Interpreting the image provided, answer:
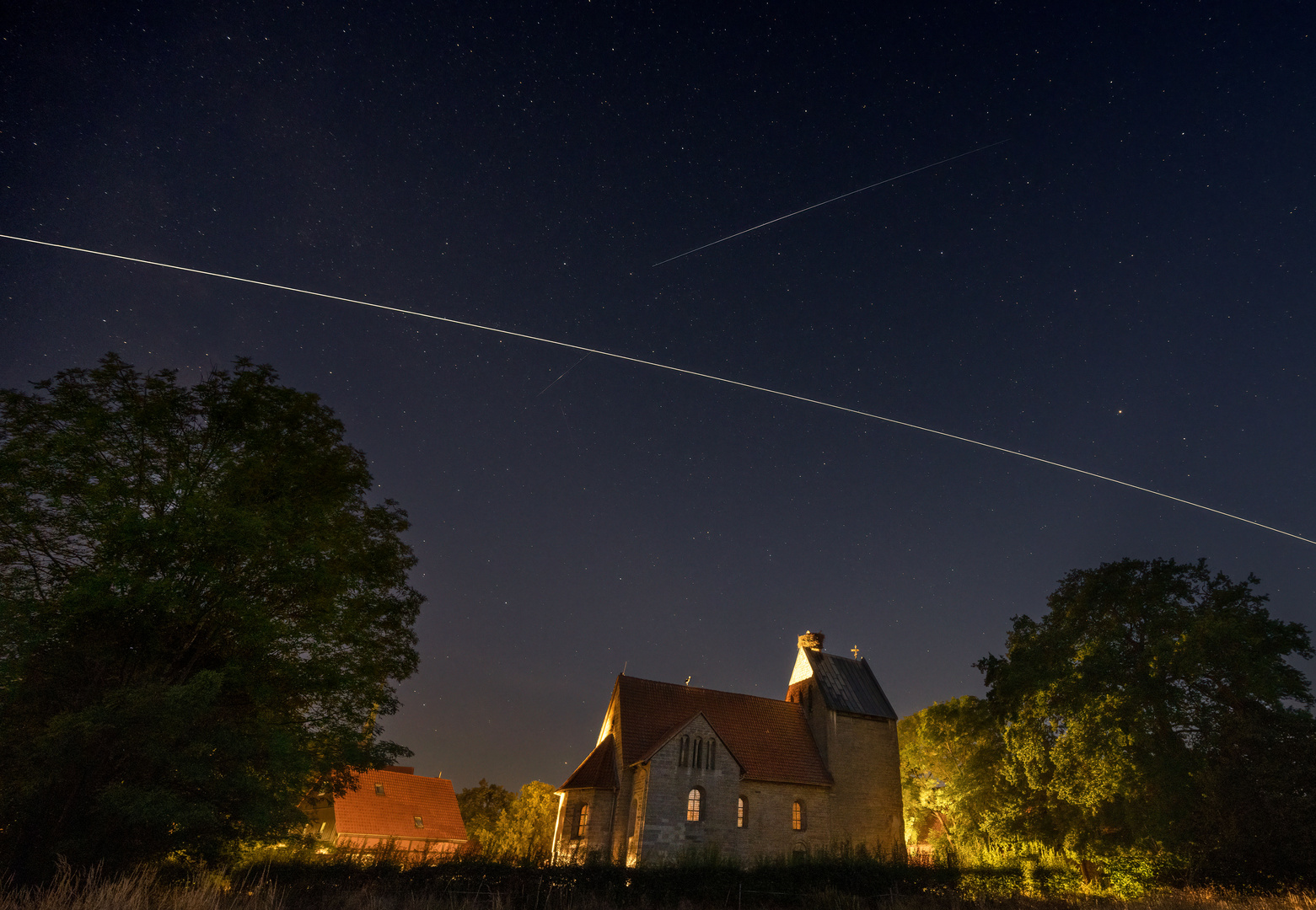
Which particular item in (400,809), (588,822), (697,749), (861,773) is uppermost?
(697,749)

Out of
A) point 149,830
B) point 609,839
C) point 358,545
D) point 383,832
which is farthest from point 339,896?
point 383,832

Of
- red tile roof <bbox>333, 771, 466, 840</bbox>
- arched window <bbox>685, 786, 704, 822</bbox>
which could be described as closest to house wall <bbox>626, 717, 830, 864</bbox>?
arched window <bbox>685, 786, 704, 822</bbox>

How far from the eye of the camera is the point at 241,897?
45.8 ft

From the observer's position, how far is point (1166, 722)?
1037 inches

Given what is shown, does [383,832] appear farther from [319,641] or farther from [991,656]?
[991,656]

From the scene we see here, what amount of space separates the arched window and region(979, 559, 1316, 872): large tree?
45.9 ft

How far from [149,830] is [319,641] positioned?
564cm

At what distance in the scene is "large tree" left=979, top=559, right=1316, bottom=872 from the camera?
22.0 meters

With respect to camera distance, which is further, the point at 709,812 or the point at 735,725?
the point at 735,725

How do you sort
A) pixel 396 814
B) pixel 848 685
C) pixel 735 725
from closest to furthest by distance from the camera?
1. pixel 735 725
2. pixel 848 685
3. pixel 396 814

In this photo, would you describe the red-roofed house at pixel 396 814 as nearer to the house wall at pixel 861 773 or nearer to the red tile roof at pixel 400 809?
the red tile roof at pixel 400 809

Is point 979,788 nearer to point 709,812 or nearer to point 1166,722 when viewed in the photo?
point 1166,722

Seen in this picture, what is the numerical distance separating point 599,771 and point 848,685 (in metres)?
17.8

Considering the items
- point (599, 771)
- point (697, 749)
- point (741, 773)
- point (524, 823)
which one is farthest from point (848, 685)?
point (524, 823)
